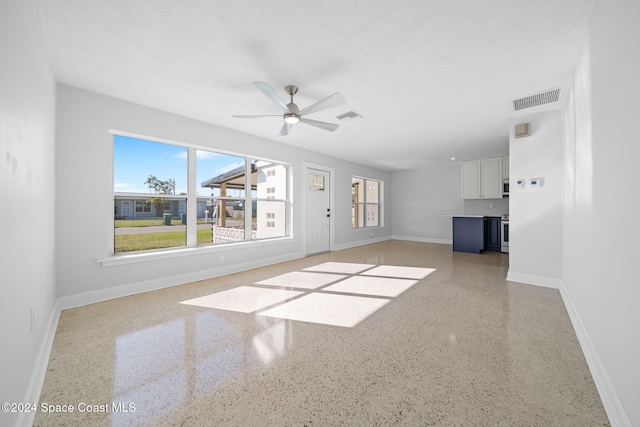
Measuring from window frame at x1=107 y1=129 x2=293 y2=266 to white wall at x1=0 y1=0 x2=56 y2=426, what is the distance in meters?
1.19

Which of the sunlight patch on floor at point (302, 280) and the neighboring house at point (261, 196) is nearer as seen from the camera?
the sunlight patch on floor at point (302, 280)

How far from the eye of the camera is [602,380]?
152 cm

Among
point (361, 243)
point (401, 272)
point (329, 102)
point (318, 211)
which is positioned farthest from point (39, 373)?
point (361, 243)

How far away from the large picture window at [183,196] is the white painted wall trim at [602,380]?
15.0ft

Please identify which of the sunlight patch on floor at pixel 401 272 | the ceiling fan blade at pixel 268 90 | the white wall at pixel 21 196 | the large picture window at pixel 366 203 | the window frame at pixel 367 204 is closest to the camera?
the white wall at pixel 21 196

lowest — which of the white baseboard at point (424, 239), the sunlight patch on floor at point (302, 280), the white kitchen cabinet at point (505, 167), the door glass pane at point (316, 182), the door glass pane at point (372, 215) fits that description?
the sunlight patch on floor at point (302, 280)

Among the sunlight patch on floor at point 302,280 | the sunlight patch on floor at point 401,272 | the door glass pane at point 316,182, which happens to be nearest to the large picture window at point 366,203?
the door glass pane at point 316,182

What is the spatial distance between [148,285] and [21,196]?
2.41 m

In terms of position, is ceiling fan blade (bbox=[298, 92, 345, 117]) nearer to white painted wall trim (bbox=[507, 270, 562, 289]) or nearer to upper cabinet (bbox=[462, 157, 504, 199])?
white painted wall trim (bbox=[507, 270, 562, 289])

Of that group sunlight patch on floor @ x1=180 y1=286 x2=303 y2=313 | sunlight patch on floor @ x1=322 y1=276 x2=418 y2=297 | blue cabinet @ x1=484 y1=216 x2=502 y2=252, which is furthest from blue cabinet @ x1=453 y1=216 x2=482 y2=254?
sunlight patch on floor @ x1=180 y1=286 x2=303 y2=313

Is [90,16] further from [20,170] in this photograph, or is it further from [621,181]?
[621,181]

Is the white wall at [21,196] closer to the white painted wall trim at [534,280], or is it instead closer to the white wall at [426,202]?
the white painted wall trim at [534,280]

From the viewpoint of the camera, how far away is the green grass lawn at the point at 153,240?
3.39m

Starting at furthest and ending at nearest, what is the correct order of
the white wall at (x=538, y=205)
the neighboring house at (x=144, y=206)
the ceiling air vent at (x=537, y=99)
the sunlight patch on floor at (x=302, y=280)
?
the sunlight patch on floor at (x=302, y=280), the white wall at (x=538, y=205), the neighboring house at (x=144, y=206), the ceiling air vent at (x=537, y=99)
